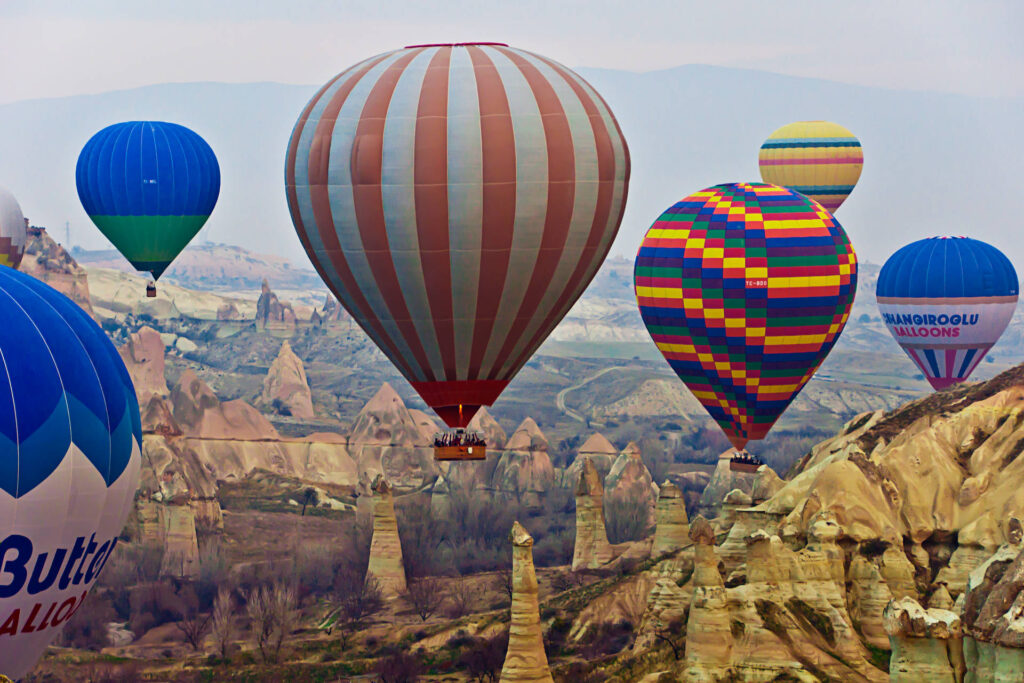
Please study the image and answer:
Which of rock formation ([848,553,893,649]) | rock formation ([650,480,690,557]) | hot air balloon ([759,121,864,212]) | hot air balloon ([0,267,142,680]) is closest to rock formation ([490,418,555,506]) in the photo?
hot air balloon ([759,121,864,212])

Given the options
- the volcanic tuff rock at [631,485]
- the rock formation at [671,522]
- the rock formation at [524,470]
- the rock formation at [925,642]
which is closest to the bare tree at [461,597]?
the volcanic tuff rock at [631,485]

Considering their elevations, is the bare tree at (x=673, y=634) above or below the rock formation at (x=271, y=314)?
below

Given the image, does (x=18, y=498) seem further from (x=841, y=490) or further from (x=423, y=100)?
(x=841, y=490)

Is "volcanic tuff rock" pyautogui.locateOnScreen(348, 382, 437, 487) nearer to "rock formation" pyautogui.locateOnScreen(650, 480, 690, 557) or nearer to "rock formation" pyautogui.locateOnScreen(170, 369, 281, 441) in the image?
"rock formation" pyautogui.locateOnScreen(170, 369, 281, 441)

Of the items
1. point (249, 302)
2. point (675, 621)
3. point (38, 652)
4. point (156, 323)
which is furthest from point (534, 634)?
point (249, 302)

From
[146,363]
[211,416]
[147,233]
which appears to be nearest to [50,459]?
[147,233]

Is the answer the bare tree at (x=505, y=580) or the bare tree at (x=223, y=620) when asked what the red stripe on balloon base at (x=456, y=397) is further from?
the bare tree at (x=505, y=580)

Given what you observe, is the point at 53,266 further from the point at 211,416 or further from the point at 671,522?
the point at 671,522
